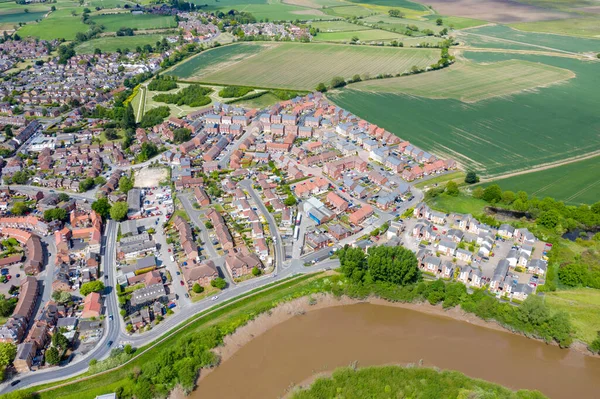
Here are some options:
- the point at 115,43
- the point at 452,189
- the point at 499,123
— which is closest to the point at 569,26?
the point at 499,123

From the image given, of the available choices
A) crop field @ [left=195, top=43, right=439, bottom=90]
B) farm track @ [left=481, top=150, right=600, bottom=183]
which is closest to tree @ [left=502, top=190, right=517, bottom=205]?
farm track @ [left=481, top=150, right=600, bottom=183]

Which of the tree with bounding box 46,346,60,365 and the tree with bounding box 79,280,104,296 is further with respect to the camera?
the tree with bounding box 79,280,104,296

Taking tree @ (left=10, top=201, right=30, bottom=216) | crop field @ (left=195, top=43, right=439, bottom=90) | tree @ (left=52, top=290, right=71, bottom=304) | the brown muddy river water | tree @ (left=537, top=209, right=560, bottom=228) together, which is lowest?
the brown muddy river water

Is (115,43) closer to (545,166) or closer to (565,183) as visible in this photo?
(545,166)

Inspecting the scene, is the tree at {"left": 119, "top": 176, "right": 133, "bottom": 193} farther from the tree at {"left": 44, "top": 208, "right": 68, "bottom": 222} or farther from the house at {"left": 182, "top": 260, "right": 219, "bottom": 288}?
the house at {"left": 182, "top": 260, "right": 219, "bottom": 288}

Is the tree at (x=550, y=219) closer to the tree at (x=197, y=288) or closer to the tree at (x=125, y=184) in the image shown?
the tree at (x=197, y=288)

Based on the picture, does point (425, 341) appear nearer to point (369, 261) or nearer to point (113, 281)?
point (369, 261)
